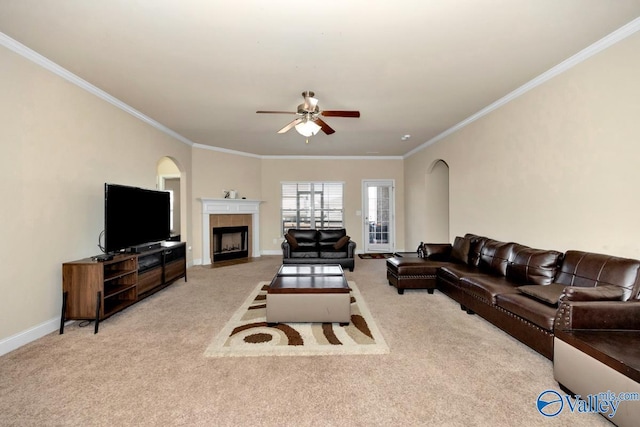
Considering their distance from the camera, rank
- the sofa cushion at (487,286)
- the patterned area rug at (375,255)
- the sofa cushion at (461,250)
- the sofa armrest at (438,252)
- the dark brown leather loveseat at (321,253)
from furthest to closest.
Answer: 1. the patterned area rug at (375,255)
2. the dark brown leather loveseat at (321,253)
3. the sofa armrest at (438,252)
4. the sofa cushion at (461,250)
5. the sofa cushion at (487,286)

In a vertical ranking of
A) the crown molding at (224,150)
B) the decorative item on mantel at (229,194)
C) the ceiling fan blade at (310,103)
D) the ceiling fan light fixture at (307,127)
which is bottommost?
the decorative item on mantel at (229,194)

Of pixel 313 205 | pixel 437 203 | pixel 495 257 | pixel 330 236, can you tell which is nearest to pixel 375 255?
pixel 330 236

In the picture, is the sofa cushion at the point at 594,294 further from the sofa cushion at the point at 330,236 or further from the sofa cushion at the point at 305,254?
the sofa cushion at the point at 330,236

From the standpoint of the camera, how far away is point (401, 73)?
3.18 m

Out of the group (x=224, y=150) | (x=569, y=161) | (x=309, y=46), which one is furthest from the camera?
(x=224, y=150)

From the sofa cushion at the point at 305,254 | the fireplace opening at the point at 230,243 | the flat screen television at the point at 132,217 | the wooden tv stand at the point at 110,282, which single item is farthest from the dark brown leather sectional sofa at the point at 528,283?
the fireplace opening at the point at 230,243

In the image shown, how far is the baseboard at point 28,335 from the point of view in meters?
2.54

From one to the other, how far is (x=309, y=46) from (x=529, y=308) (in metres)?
3.07

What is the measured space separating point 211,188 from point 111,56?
424 centimetres

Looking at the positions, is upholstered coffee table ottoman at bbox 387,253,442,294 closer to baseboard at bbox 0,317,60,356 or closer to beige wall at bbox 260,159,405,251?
beige wall at bbox 260,159,405,251

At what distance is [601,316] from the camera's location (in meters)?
1.95

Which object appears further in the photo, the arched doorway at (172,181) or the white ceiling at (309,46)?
the arched doorway at (172,181)

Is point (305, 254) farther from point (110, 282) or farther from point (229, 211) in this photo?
point (110, 282)

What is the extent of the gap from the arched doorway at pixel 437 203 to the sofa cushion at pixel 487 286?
3.40m
